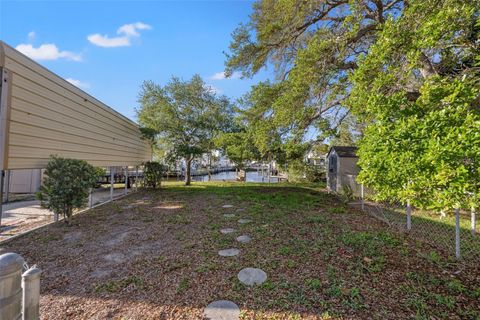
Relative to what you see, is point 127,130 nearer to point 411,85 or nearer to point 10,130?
point 10,130

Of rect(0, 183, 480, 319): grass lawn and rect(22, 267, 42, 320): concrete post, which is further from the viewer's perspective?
rect(0, 183, 480, 319): grass lawn

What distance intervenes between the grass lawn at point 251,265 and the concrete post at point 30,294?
0.79 meters

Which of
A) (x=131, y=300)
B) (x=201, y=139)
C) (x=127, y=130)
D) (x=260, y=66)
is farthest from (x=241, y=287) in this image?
(x=201, y=139)

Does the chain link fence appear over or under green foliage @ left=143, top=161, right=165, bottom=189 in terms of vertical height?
under

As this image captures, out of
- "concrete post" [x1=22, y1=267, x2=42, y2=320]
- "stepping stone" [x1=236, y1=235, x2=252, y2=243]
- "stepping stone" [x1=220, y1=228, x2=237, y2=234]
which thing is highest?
"concrete post" [x1=22, y1=267, x2=42, y2=320]

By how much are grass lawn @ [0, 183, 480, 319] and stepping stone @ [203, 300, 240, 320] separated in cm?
8

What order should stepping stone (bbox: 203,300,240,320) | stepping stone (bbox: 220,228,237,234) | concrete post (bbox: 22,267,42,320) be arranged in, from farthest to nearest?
1. stepping stone (bbox: 220,228,237,234)
2. stepping stone (bbox: 203,300,240,320)
3. concrete post (bbox: 22,267,42,320)

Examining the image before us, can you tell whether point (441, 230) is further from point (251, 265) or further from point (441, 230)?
point (251, 265)

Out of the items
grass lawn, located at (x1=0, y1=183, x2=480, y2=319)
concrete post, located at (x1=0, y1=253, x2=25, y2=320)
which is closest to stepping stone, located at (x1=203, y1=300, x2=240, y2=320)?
grass lawn, located at (x1=0, y1=183, x2=480, y2=319)

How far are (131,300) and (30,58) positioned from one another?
5.60m

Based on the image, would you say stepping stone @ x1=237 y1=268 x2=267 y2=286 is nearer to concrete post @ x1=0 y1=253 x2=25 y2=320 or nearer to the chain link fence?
concrete post @ x1=0 y1=253 x2=25 y2=320

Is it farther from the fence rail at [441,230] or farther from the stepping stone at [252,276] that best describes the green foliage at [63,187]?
the fence rail at [441,230]

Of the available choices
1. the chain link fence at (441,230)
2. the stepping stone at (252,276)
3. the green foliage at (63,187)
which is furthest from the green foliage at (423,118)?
the green foliage at (63,187)

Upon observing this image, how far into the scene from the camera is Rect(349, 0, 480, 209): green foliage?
6.84 ft
